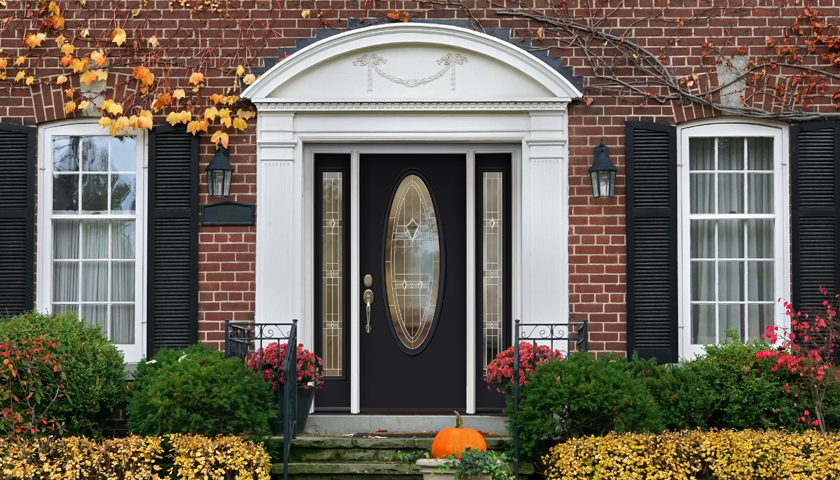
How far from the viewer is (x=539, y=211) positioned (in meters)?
6.71

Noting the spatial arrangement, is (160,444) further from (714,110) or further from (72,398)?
(714,110)

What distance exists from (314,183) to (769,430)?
13.0 ft

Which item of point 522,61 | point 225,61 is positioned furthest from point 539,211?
point 225,61

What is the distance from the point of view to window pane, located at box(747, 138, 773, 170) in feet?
22.7

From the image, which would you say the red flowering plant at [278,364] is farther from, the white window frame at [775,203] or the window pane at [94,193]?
the white window frame at [775,203]

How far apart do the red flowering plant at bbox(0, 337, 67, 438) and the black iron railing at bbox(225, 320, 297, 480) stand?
1210 millimetres

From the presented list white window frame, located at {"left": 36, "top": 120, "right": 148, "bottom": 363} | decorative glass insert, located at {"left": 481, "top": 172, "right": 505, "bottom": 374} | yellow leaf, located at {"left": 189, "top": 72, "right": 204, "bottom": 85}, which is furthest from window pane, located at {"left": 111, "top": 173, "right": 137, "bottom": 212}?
decorative glass insert, located at {"left": 481, "top": 172, "right": 505, "bottom": 374}

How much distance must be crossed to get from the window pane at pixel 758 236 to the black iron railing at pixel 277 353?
3.72m

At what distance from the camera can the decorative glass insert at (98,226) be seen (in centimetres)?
696

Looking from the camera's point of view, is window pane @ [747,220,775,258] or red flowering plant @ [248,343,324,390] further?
window pane @ [747,220,775,258]

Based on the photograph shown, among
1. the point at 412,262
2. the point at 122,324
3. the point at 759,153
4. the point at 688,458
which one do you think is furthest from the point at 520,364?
the point at 122,324

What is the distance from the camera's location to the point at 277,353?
6.23 meters

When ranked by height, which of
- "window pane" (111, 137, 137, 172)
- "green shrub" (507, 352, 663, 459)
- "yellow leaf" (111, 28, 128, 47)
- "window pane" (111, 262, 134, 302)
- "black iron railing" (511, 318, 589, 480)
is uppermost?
"yellow leaf" (111, 28, 128, 47)

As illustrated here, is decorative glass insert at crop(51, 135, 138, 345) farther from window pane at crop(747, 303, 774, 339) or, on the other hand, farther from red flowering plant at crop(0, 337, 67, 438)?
window pane at crop(747, 303, 774, 339)
